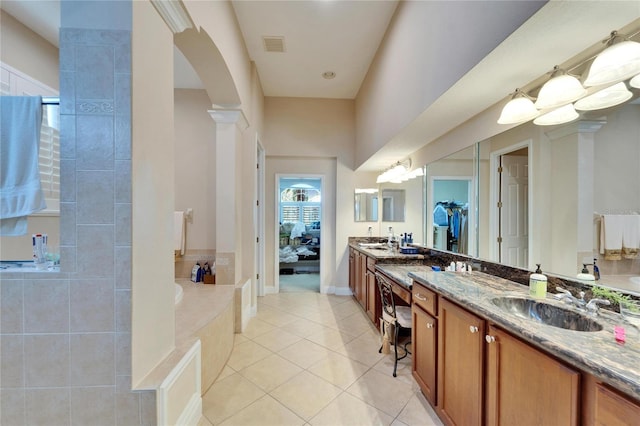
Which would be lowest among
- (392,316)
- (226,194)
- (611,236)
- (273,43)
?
(392,316)

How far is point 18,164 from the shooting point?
3.93 feet

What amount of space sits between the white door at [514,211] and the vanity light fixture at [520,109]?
322 mm

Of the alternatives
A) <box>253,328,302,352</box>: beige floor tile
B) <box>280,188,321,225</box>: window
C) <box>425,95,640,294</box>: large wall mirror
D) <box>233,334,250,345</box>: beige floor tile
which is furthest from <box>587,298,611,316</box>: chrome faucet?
<box>280,188,321,225</box>: window

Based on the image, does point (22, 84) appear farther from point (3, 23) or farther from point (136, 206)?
point (136, 206)

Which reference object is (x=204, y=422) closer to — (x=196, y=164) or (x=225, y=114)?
(x=225, y=114)

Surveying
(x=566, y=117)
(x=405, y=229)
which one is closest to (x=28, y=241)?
(x=566, y=117)

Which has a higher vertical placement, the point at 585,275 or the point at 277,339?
the point at 585,275

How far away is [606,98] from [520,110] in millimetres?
373

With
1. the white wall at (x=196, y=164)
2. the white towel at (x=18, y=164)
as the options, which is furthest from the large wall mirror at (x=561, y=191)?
the white wall at (x=196, y=164)

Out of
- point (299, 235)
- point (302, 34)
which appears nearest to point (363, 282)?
point (302, 34)

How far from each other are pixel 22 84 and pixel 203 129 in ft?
5.28

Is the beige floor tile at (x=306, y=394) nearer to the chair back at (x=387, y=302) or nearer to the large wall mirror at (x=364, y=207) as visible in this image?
the chair back at (x=387, y=302)

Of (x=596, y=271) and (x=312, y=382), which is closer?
(x=596, y=271)

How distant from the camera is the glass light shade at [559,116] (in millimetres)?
1469
